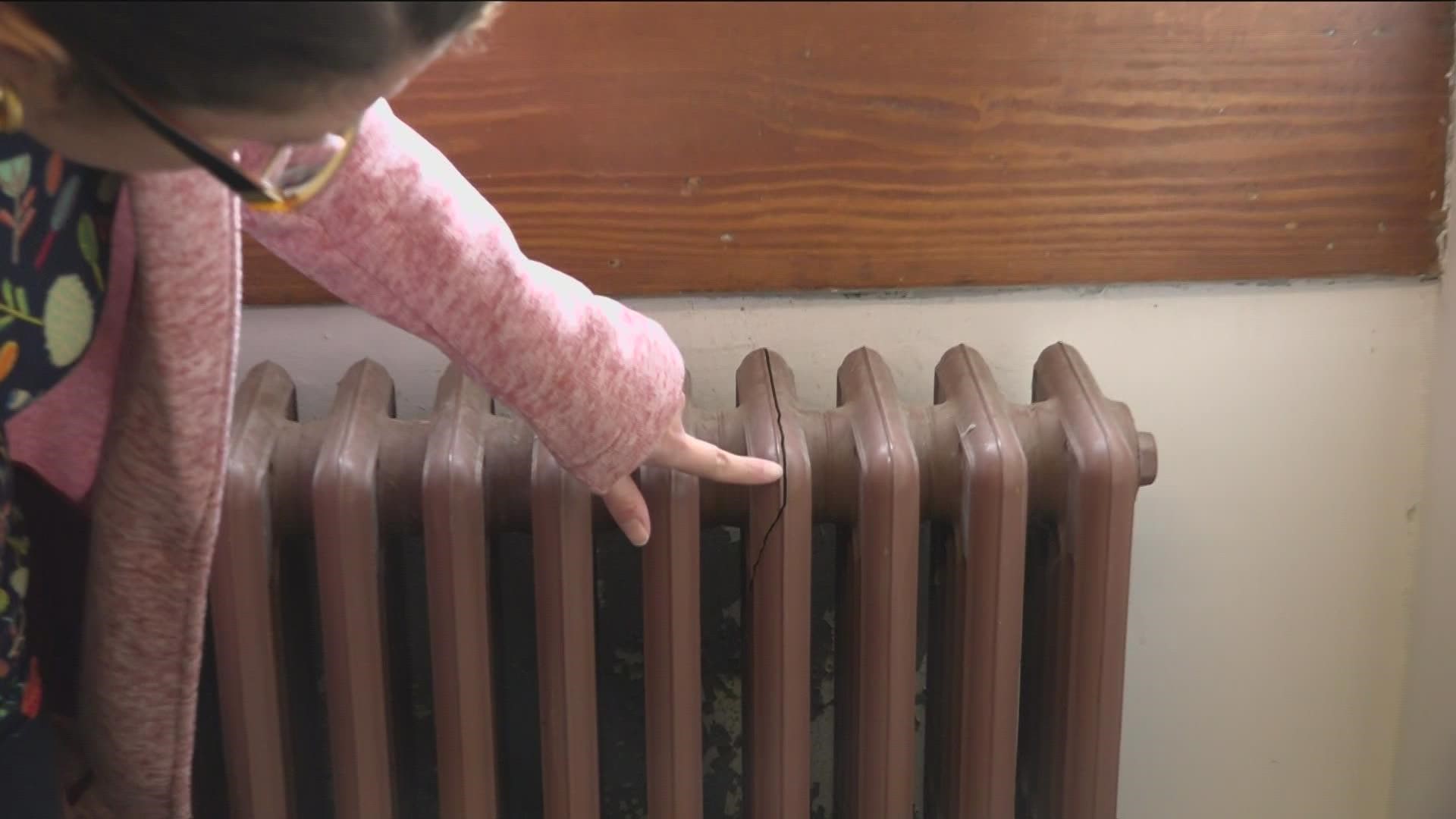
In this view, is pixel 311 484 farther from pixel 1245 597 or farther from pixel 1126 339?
pixel 1245 597

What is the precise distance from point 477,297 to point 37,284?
0.62 ft

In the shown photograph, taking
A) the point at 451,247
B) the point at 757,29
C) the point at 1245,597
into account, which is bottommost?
the point at 1245,597

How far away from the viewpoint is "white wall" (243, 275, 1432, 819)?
944 mm

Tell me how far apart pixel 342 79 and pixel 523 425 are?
0.45 m

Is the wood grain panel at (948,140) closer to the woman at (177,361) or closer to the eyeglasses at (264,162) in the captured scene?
the woman at (177,361)

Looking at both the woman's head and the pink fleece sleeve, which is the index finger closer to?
the pink fleece sleeve

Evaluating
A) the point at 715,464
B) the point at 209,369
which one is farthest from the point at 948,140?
the point at 209,369

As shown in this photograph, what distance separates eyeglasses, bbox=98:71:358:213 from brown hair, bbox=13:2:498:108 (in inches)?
0.5

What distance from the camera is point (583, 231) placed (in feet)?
2.93

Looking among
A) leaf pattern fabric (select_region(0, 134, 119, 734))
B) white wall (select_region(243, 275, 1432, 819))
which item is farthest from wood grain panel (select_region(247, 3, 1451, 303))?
leaf pattern fabric (select_region(0, 134, 119, 734))

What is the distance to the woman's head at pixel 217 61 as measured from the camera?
1.10ft

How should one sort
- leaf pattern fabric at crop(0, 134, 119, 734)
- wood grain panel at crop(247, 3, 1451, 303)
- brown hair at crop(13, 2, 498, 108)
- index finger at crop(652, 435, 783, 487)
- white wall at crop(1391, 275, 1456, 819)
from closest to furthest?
brown hair at crop(13, 2, 498, 108) < leaf pattern fabric at crop(0, 134, 119, 734) < index finger at crop(652, 435, 783, 487) < wood grain panel at crop(247, 3, 1451, 303) < white wall at crop(1391, 275, 1456, 819)

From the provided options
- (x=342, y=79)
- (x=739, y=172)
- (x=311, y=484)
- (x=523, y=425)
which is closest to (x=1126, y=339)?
(x=739, y=172)

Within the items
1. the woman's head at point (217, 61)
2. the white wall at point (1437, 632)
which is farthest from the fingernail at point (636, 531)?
the white wall at point (1437, 632)
